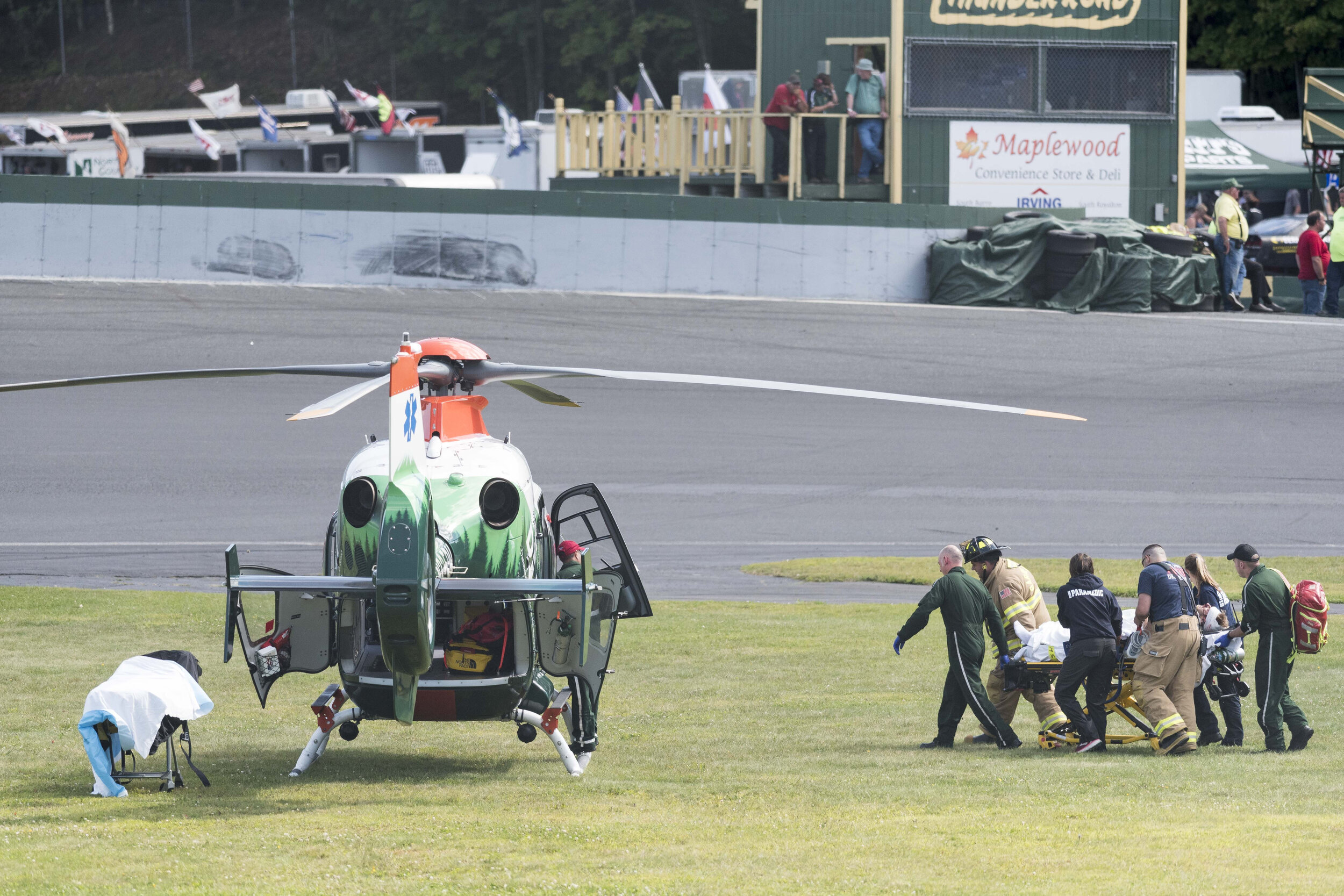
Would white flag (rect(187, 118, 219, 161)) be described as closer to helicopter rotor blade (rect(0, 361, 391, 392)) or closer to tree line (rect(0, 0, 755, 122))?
helicopter rotor blade (rect(0, 361, 391, 392))

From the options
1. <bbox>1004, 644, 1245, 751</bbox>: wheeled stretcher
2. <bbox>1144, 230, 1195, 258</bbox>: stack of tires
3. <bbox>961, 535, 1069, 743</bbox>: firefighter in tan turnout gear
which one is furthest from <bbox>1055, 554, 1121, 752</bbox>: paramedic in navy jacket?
<bbox>1144, 230, 1195, 258</bbox>: stack of tires

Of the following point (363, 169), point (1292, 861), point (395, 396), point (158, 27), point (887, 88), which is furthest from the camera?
point (158, 27)

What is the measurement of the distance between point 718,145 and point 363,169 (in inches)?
633

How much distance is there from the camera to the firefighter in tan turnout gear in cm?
1260

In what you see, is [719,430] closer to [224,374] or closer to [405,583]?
[224,374]

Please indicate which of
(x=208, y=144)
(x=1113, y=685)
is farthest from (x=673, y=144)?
(x=1113, y=685)

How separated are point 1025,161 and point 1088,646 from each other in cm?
1919

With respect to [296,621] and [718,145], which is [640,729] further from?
[718,145]

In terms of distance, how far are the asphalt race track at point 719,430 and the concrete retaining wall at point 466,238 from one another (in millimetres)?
412

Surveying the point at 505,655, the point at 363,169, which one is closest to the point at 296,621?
the point at 505,655

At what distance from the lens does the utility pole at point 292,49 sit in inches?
3701

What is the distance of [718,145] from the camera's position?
30.2m

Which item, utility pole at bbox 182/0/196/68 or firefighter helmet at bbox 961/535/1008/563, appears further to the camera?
utility pole at bbox 182/0/196/68

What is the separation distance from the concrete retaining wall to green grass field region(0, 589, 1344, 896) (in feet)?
37.7
